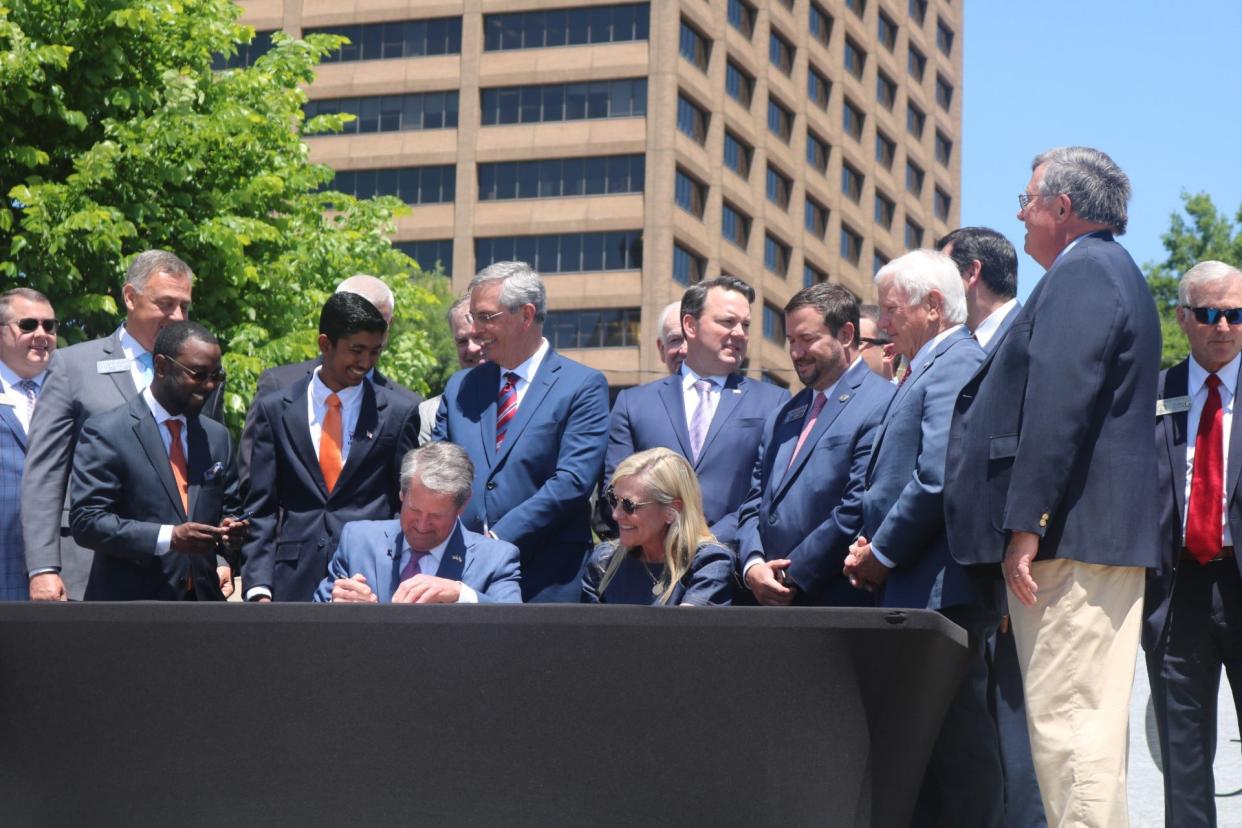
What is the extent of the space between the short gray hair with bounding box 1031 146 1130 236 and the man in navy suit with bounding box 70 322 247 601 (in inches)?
117

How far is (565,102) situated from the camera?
5747 centimetres

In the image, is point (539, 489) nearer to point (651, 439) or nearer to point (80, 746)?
point (651, 439)

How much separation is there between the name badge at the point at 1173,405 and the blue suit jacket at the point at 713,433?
57.4 inches

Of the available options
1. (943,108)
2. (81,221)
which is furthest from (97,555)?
(943,108)

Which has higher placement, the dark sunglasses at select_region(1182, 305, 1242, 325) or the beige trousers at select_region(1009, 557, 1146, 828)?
the dark sunglasses at select_region(1182, 305, 1242, 325)

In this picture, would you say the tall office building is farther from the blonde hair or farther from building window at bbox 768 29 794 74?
the blonde hair

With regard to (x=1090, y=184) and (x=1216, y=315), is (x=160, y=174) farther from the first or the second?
(x=1090, y=184)

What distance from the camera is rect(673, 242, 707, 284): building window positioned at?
5575cm

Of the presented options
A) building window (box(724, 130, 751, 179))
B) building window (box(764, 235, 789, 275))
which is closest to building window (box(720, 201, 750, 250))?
building window (box(764, 235, 789, 275))

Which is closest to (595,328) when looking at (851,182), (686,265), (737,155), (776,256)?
(686,265)

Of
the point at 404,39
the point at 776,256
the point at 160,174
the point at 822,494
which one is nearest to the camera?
the point at 822,494

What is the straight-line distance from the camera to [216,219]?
60.2 ft

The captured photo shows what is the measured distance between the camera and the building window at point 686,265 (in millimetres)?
55750

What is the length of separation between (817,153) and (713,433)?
2456 inches
